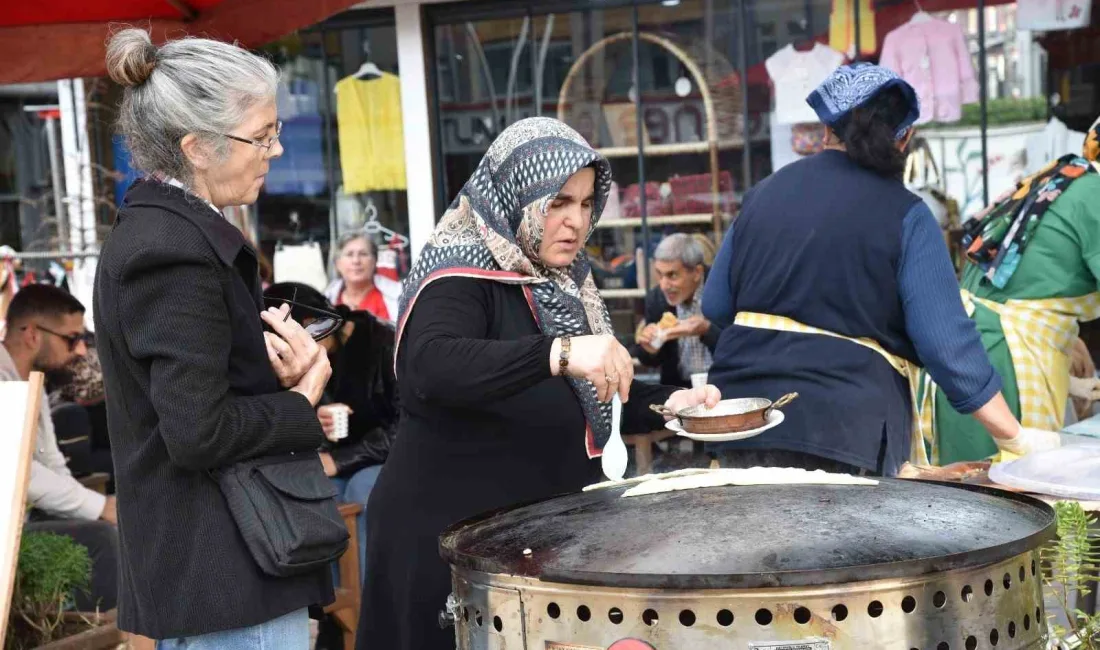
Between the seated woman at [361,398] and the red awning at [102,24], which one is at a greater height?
the red awning at [102,24]

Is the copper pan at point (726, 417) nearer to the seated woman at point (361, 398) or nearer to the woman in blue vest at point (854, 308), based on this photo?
the woman in blue vest at point (854, 308)

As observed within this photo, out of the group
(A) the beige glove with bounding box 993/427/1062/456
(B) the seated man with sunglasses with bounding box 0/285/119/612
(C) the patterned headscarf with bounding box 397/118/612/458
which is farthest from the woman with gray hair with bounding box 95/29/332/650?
(B) the seated man with sunglasses with bounding box 0/285/119/612

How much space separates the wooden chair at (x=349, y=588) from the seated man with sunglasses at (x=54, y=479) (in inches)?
29.4

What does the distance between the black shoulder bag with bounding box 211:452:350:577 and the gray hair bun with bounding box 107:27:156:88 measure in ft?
2.03

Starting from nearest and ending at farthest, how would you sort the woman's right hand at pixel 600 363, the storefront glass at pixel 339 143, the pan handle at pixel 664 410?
1. the woman's right hand at pixel 600 363
2. the pan handle at pixel 664 410
3. the storefront glass at pixel 339 143

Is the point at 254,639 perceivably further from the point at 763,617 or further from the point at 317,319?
the point at 763,617

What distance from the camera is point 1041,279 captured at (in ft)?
12.1

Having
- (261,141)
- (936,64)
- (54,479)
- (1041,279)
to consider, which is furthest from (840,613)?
(936,64)

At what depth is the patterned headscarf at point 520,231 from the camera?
2.60 m

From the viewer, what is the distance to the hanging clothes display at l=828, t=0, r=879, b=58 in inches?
230

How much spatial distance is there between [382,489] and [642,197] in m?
3.64

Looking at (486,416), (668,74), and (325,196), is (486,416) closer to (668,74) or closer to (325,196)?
(668,74)

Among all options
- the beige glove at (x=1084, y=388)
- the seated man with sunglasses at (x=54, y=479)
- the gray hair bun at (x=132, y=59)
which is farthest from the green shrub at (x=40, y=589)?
the beige glove at (x=1084, y=388)

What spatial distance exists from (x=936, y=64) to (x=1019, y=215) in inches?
88.8
